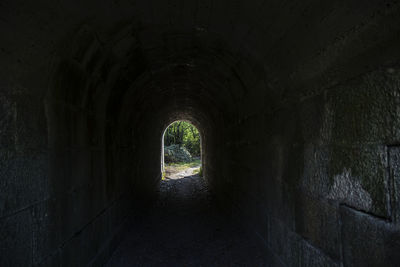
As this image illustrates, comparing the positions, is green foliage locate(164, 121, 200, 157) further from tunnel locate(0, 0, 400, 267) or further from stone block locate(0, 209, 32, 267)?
stone block locate(0, 209, 32, 267)

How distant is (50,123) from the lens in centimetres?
254

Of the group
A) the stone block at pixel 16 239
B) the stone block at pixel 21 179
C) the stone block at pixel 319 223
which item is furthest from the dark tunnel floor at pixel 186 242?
the stone block at pixel 21 179

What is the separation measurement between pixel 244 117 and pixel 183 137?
27.7 metres

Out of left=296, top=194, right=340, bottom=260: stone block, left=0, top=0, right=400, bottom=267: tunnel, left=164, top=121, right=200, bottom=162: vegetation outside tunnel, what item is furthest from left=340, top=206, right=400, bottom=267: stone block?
left=164, top=121, right=200, bottom=162: vegetation outside tunnel

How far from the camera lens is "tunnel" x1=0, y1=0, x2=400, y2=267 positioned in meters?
1.76

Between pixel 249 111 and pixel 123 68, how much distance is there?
240 cm

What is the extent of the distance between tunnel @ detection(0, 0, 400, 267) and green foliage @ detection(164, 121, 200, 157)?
2680 centimetres

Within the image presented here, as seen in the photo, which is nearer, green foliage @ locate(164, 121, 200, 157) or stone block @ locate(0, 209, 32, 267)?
stone block @ locate(0, 209, 32, 267)

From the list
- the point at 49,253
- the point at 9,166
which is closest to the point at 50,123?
the point at 9,166

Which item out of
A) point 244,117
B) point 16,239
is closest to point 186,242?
point 244,117

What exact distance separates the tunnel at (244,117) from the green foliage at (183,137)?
26796 millimetres

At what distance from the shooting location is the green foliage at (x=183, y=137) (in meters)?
31.9

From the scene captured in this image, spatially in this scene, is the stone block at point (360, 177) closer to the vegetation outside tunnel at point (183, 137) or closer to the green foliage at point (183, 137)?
the vegetation outside tunnel at point (183, 137)

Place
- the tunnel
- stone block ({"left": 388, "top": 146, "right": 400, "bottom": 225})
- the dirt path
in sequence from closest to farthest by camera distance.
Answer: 1. stone block ({"left": 388, "top": 146, "right": 400, "bottom": 225})
2. the tunnel
3. the dirt path
